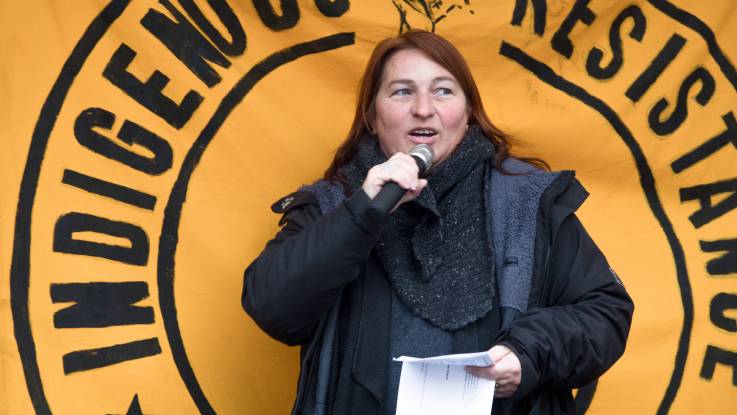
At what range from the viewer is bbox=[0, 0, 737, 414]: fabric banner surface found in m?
2.72

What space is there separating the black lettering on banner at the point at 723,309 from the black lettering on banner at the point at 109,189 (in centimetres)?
164

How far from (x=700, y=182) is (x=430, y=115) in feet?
3.34

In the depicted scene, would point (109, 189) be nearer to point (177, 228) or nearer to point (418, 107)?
point (177, 228)

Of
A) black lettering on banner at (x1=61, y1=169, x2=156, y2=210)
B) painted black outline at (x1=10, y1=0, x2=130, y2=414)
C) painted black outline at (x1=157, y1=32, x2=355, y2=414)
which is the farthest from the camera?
painted black outline at (x1=157, y1=32, x2=355, y2=414)

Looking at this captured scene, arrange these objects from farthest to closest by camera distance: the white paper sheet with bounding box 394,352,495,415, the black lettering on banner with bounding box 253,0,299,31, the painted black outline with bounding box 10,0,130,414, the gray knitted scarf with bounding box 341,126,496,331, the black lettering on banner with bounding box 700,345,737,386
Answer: the black lettering on banner with bounding box 700,345,737,386, the black lettering on banner with bounding box 253,0,299,31, the painted black outline with bounding box 10,0,130,414, the gray knitted scarf with bounding box 341,126,496,331, the white paper sheet with bounding box 394,352,495,415

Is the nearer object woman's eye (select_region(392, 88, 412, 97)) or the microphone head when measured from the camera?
the microphone head

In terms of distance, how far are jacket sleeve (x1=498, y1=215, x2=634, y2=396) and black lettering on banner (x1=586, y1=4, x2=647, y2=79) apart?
0.82m

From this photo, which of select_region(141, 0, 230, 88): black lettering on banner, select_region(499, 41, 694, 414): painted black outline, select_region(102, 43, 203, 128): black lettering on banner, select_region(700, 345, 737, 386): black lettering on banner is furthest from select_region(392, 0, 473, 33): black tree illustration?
select_region(700, 345, 737, 386): black lettering on banner

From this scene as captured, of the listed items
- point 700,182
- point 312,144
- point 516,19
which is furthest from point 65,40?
point 700,182

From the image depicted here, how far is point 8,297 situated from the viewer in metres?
2.65

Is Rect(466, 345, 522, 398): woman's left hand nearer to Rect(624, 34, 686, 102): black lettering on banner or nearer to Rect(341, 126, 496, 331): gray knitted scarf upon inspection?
Rect(341, 126, 496, 331): gray knitted scarf

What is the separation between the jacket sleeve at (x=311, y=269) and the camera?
227cm

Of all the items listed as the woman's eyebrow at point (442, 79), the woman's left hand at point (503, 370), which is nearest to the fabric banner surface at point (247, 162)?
the woman's eyebrow at point (442, 79)

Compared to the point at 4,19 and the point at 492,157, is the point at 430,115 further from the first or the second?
the point at 4,19
